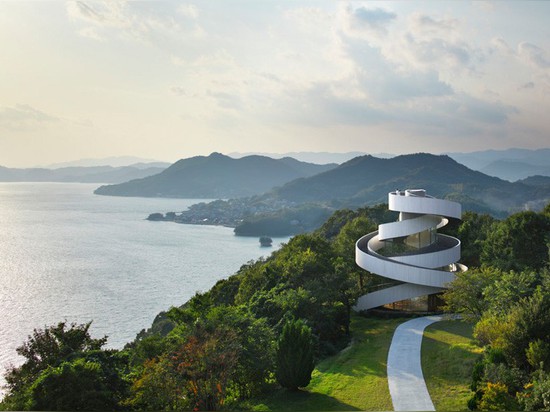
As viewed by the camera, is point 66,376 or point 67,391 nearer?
point 67,391

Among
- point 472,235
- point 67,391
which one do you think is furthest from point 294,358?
point 472,235

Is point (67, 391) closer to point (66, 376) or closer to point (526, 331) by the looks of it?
point (66, 376)

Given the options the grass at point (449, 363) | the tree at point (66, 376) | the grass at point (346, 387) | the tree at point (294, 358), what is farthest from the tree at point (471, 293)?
the tree at point (66, 376)

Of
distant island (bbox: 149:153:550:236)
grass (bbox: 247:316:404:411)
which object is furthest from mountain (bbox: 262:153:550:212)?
grass (bbox: 247:316:404:411)

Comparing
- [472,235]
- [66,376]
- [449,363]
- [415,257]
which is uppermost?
[472,235]

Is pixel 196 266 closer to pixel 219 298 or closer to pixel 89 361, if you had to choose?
pixel 219 298

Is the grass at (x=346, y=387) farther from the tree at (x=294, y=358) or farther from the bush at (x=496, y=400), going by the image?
the bush at (x=496, y=400)

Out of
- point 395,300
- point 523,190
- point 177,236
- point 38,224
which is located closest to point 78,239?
point 177,236
